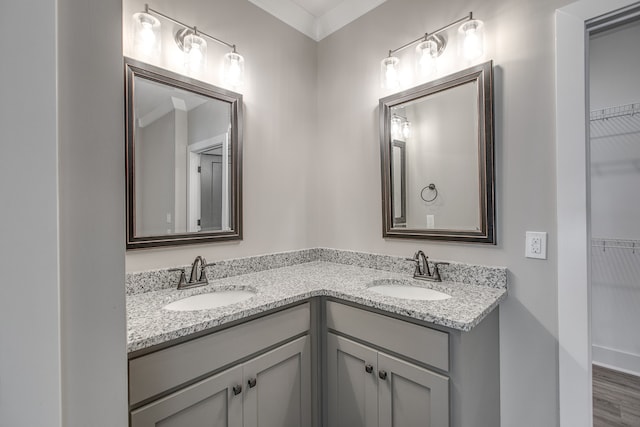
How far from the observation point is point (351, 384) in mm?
1402

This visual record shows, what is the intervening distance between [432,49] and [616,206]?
2092 millimetres

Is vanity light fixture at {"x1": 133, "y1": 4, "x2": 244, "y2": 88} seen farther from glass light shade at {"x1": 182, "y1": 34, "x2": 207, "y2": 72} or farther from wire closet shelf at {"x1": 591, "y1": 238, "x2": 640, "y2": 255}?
wire closet shelf at {"x1": 591, "y1": 238, "x2": 640, "y2": 255}

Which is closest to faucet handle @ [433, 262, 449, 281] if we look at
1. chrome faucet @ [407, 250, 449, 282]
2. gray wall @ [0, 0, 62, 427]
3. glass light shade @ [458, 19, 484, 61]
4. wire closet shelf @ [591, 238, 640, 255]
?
chrome faucet @ [407, 250, 449, 282]

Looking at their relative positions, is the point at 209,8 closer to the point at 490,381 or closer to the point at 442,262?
the point at 442,262

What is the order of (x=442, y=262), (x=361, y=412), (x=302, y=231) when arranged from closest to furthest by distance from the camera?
(x=361, y=412), (x=442, y=262), (x=302, y=231)

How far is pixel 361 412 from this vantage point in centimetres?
136

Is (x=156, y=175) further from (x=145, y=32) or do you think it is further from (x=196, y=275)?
(x=145, y=32)

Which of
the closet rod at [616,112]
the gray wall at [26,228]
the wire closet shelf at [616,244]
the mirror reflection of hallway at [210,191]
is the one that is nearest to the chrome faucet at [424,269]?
the mirror reflection of hallway at [210,191]

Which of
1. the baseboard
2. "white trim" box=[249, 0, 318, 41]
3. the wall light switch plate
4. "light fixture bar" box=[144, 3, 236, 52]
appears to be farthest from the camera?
the baseboard

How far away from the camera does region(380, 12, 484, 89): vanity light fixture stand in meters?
1.47

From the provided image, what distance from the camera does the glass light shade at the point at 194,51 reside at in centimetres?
153

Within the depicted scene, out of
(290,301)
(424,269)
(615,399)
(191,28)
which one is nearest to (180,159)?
(191,28)

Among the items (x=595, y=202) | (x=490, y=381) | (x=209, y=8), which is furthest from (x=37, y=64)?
(x=595, y=202)

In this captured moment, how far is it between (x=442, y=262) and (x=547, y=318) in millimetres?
504
